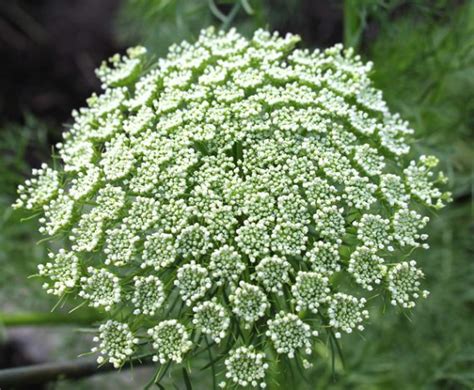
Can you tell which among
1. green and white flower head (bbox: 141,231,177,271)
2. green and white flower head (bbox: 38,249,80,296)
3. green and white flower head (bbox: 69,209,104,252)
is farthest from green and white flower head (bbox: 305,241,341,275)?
green and white flower head (bbox: 38,249,80,296)

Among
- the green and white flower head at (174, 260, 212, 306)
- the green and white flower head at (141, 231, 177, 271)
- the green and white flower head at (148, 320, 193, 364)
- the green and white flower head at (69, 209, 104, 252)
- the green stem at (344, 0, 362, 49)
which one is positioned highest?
the green stem at (344, 0, 362, 49)

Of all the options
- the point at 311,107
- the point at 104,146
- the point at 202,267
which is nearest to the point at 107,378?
the point at 104,146

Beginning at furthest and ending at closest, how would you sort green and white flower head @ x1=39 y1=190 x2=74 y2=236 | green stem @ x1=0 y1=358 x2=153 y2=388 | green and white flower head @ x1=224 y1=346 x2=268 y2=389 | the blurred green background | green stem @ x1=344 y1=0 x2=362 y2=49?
the blurred green background
green stem @ x1=344 y1=0 x2=362 y2=49
green stem @ x1=0 y1=358 x2=153 y2=388
green and white flower head @ x1=39 y1=190 x2=74 y2=236
green and white flower head @ x1=224 y1=346 x2=268 y2=389

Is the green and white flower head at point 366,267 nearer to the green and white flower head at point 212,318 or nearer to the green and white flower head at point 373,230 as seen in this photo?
the green and white flower head at point 373,230

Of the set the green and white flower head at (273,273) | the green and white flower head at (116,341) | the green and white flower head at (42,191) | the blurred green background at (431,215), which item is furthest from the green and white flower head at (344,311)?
the green and white flower head at (42,191)

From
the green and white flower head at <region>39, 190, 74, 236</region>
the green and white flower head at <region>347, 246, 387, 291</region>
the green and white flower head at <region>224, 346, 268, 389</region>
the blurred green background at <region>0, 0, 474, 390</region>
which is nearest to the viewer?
the green and white flower head at <region>224, 346, 268, 389</region>

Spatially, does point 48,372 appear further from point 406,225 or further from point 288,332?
point 406,225

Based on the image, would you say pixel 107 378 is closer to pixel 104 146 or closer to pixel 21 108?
pixel 104 146

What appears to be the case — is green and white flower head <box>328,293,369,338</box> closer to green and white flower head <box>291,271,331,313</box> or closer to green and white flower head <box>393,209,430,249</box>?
green and white flower head <box>291,271,331,313</box>
